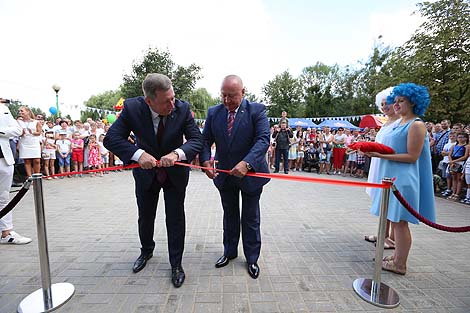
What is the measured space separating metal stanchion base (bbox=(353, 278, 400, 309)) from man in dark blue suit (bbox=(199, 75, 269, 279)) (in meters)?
1.00

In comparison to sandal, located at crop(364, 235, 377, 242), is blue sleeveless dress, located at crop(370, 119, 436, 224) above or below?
above

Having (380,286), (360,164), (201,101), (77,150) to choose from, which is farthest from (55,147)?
(201,101)

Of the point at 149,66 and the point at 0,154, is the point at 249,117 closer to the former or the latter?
the point at 0,154

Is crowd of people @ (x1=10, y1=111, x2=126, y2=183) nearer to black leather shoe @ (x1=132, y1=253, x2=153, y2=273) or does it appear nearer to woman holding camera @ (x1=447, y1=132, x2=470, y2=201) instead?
black leather shoe @ (x1=132, y1=253, x2=153, y2=273)


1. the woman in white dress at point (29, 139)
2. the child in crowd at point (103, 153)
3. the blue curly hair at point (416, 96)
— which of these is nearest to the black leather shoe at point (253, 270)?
the blue curly hair at point (416, 96)

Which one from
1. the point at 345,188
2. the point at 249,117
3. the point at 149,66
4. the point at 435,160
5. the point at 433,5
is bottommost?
the point at 345,188

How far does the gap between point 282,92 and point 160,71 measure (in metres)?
29.7

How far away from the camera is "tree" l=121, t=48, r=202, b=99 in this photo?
19734 mm

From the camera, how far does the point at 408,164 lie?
9.07ft

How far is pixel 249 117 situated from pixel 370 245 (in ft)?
8.42

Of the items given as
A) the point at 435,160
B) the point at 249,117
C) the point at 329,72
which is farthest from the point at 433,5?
the point at 329,72

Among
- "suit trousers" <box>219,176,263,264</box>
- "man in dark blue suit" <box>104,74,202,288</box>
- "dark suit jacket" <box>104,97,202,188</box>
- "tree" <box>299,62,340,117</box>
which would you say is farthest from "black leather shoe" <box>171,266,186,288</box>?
"tree" <box>299,62,340,117</box>

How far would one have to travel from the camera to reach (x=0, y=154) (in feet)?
10.9

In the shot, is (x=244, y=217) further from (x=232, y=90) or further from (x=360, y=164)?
(x=360, y=164)
